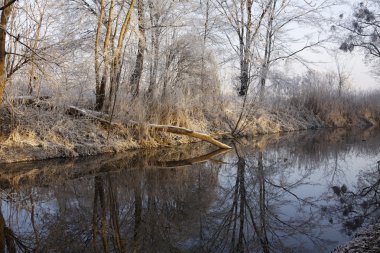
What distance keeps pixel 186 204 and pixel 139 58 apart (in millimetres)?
8316

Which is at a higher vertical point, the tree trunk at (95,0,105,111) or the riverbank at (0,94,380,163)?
the tree trunk at (95,0,105,111)

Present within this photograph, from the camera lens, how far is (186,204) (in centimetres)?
550

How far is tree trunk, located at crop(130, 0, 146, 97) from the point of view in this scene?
1178cm

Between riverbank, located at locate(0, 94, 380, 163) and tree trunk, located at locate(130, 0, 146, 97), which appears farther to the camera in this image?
tree trunk, located at locate(130, 0, 146, 97)

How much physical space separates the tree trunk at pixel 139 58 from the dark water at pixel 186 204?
310cm

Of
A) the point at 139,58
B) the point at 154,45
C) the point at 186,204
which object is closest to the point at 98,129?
the point at 139,58

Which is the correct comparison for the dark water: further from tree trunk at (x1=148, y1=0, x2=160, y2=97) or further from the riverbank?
tree trunk at (x1=148, y1=0, x2=160, y2=97)

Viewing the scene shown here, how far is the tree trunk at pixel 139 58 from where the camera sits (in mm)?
11781

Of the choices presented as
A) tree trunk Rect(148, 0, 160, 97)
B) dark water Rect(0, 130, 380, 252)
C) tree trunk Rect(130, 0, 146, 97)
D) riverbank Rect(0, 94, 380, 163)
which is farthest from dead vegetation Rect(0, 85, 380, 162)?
tree trunk Rect(148, 0, 160, 97)

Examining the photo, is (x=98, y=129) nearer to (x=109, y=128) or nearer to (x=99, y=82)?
(x=109, y=128)

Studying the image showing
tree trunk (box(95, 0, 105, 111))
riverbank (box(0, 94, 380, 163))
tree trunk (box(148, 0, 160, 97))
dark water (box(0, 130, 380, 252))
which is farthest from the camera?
tree trunk (box(148, 0, 160, 97))

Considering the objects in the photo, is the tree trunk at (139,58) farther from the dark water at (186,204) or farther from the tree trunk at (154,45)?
the dark water at (186,204)

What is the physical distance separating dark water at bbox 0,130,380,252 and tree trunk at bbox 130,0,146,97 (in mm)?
3101

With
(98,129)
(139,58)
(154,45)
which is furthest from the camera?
(154,45)
